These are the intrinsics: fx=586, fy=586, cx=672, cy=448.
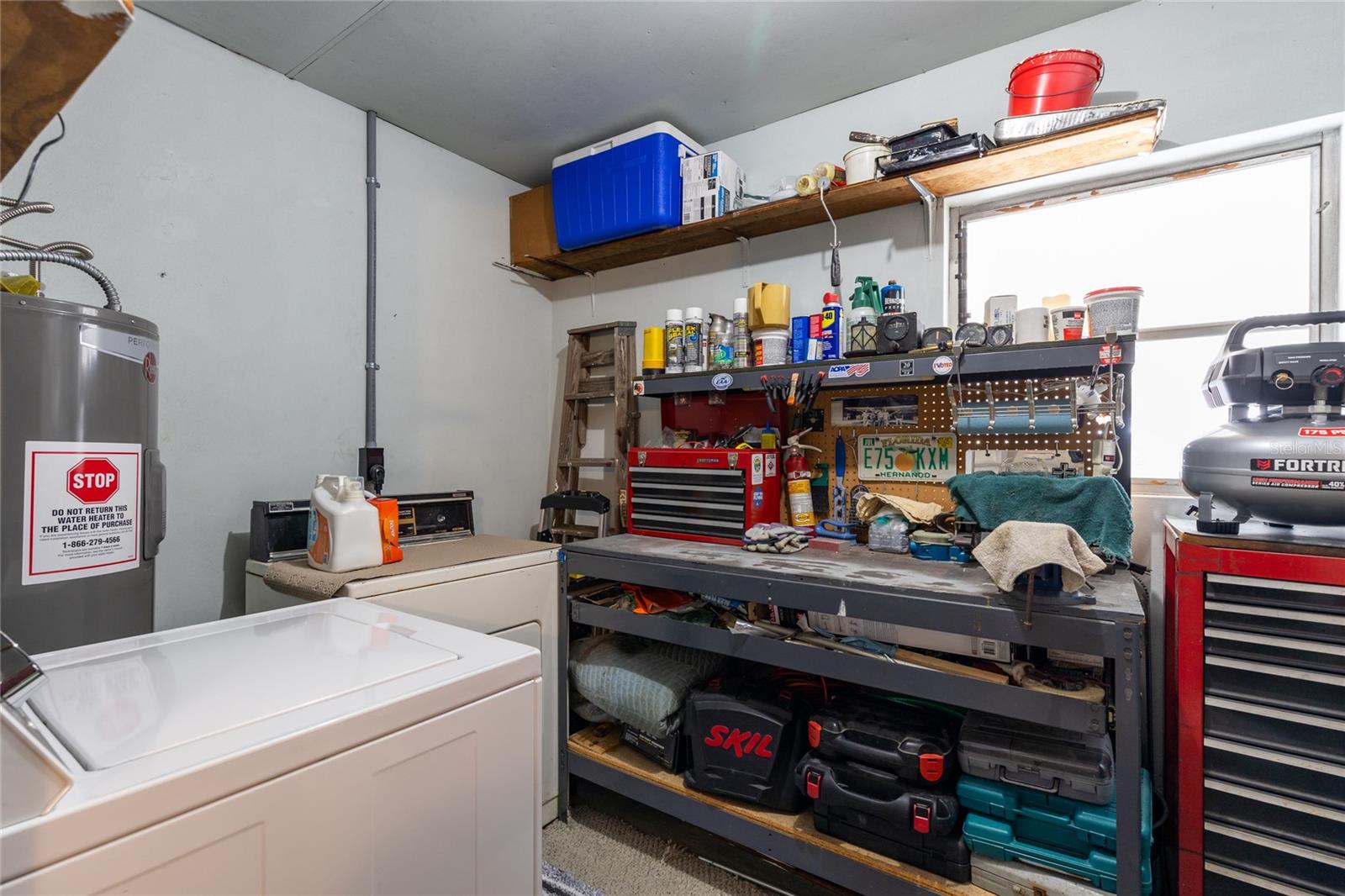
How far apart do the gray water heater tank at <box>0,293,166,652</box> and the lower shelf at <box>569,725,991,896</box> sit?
54.0 inches

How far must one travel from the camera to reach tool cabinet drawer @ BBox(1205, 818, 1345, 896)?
3.78 feet

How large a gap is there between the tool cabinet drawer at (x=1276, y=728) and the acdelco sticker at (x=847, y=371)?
3.82 ft

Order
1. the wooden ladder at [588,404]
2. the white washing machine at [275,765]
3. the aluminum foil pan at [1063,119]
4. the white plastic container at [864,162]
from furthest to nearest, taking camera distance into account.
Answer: the wooden ladder at [588,404], the white plastic container at [864,162], the aluminum foil pan at [1063,119], the white washing machine at [275,765]

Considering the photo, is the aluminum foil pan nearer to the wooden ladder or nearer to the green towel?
the green towel

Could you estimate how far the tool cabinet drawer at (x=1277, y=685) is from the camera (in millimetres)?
1161

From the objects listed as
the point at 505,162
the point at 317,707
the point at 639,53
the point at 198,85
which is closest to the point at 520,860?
the point at 317,707

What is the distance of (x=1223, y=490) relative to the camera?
52.0 inches


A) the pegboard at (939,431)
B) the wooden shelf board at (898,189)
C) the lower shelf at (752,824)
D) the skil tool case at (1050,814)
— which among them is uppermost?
the wooden shelf board at (898,189)

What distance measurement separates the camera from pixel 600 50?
2098 mm

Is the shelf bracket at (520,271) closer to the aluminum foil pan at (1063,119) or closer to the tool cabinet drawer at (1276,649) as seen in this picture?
the aluminum foil pan at (1063,119)

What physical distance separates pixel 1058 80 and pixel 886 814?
2.17m

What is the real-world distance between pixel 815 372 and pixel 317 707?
1703 mm

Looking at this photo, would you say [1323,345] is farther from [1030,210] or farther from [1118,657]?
[1030,210]

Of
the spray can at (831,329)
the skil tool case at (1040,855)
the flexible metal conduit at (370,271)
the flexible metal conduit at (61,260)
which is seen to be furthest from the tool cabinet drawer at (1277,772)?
the flexible metal conduit at (370,271)
